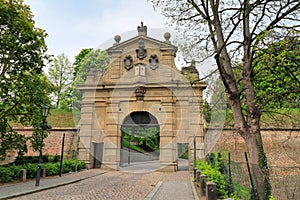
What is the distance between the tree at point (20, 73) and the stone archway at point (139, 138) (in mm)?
7045

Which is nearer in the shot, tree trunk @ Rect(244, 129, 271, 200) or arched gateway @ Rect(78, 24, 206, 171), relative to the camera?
tree trunk @ Rect(244, 129, 271, 200)

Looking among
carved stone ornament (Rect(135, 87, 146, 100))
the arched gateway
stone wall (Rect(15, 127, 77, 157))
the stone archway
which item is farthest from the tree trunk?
stone wall (Rect(15, 127, 77, 157))

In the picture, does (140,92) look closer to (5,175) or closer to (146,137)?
(5,175)

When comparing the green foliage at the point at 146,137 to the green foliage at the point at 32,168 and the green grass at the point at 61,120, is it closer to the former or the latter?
the green grass at the point at 61,120

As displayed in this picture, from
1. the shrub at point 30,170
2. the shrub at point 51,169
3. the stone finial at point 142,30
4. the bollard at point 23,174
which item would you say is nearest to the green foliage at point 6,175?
the bollard at point 23,174

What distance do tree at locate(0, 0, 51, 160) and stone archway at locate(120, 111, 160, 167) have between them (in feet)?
23.1

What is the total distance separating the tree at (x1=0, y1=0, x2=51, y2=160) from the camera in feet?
39.6

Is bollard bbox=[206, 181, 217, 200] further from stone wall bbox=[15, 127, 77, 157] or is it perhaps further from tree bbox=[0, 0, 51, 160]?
stone wall bbox=[15, 127, 77, 157]

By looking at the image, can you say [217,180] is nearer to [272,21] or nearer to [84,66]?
[272,21]

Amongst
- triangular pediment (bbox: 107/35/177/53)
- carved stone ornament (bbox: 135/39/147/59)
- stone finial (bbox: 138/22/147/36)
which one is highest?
stone finial (bbox: 138/22/147/36)

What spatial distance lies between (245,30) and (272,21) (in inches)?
32.1

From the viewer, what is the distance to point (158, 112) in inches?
709

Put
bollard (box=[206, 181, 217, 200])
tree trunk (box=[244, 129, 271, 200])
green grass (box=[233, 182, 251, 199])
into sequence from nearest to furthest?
tree trunk (box=[244, 129, 271, 200]) → bollard (box=[206, 181, 217, 200]) → green grass (box=[233, 182, 251, 199])

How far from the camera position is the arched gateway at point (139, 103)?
685 inches
